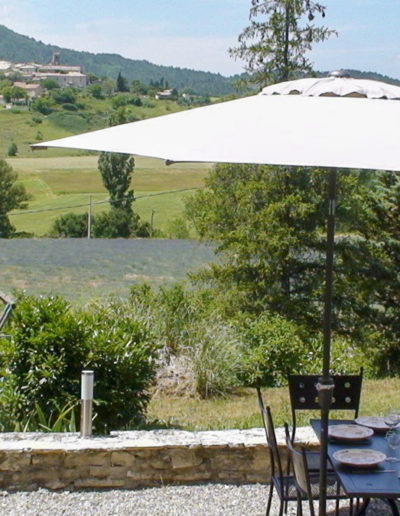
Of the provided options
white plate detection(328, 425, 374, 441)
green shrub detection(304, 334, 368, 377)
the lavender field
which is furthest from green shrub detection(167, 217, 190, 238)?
white plate detection(328, 425, 374, 441)

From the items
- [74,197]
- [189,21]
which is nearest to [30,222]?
[74,197]

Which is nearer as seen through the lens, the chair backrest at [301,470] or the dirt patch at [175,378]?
the chair backrest at [301,470]

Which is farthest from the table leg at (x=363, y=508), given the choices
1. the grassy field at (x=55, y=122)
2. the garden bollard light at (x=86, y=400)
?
the grassy field at (x=55, y=122)

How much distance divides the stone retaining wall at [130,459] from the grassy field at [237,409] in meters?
1.08

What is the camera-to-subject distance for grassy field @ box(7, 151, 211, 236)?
149 feet

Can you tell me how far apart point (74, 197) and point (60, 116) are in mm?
22669

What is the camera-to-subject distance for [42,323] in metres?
5.91

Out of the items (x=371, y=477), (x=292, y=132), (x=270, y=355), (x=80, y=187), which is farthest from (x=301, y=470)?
(x=80, y=187)

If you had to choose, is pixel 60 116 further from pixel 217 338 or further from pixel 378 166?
→ pixel 378 166

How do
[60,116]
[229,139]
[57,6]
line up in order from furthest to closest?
[60,116] → [57,6] → [229,139]

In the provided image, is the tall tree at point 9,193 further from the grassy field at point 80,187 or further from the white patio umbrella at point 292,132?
the white patio umbrella at point 292,132

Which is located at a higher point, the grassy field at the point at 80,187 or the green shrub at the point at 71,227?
the grassy field at the point at 80,187

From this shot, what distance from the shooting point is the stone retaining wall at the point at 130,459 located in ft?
16.1

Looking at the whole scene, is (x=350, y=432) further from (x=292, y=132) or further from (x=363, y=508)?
(x=292, y=132)
